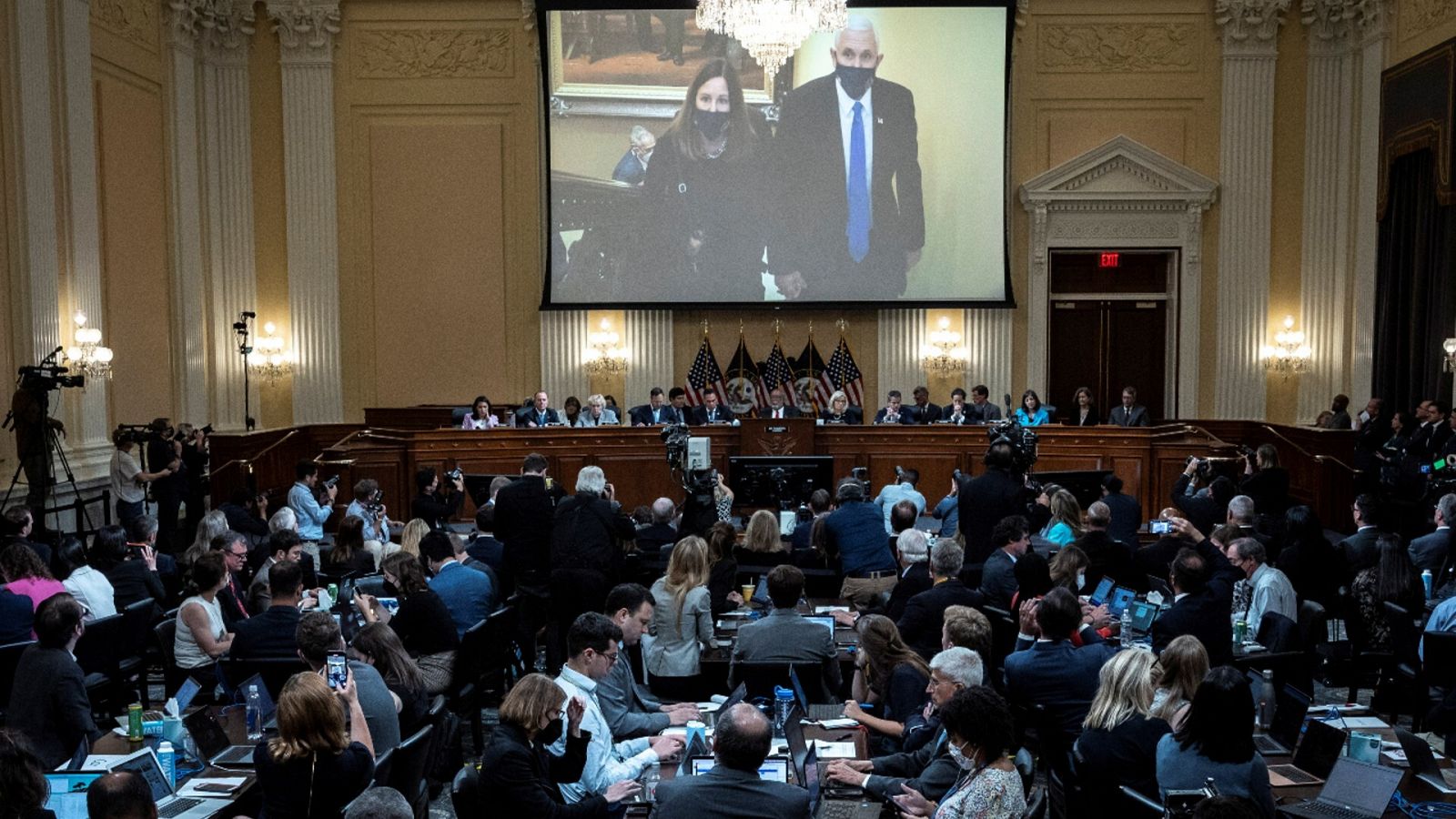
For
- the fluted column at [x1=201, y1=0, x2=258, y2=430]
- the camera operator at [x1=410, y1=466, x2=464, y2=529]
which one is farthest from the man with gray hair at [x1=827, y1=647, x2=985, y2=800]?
the fluted column at [x1=201, y1=0, x2=258, y2=430]

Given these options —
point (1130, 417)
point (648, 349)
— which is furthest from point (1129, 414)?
point (648, 349)

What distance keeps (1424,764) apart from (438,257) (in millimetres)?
15152

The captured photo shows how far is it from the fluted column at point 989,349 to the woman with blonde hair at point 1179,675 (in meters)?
13.1

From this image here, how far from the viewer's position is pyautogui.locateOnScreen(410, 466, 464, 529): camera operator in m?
11.1

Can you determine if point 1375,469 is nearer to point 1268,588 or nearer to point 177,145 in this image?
point 1268,588

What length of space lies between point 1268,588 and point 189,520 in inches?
451

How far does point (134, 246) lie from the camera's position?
15.9 m

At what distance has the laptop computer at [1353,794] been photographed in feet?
14.9

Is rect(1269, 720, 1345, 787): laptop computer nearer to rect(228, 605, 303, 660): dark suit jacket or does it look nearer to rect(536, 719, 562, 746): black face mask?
rect(536, 719, 562, 746): black face mask

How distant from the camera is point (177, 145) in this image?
16875mm

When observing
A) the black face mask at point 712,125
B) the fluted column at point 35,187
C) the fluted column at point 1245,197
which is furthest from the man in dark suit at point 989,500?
the fluted column at point 1245,197

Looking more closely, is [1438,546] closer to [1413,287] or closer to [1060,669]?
[1060,669]

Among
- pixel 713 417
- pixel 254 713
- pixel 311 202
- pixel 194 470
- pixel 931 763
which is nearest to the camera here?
pixel 931 763

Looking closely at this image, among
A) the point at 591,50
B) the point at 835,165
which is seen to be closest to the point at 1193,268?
the point at 835,165
